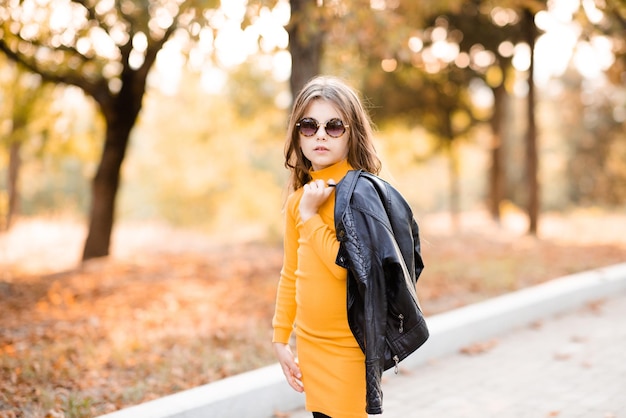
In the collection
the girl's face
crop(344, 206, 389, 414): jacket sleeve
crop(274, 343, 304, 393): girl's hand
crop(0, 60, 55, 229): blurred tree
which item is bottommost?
crop(274, 343, 304, 393): girl's hand

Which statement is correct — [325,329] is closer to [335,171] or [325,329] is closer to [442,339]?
[335,171]

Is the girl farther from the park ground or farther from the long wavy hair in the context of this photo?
the park ground

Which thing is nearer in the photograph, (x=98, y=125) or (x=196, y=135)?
(x=98, y=125)

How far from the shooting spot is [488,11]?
13547 mm

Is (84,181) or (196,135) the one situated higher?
(196,135)

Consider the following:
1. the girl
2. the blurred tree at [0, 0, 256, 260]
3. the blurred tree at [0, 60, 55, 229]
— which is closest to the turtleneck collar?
the girl

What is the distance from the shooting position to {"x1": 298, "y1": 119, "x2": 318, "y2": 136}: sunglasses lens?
95.0 inches

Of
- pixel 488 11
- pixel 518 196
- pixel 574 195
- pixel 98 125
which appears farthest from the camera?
pixel 574 195

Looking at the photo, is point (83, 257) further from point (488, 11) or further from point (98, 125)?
point (488, 11)

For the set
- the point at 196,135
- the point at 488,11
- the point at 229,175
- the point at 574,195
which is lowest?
the point at 574,195

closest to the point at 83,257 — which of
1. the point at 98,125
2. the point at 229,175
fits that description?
the point at 98,125

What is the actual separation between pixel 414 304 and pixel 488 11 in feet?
41.7

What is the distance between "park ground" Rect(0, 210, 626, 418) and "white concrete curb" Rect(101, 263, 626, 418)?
43 cm

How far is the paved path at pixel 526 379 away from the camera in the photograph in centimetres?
416
